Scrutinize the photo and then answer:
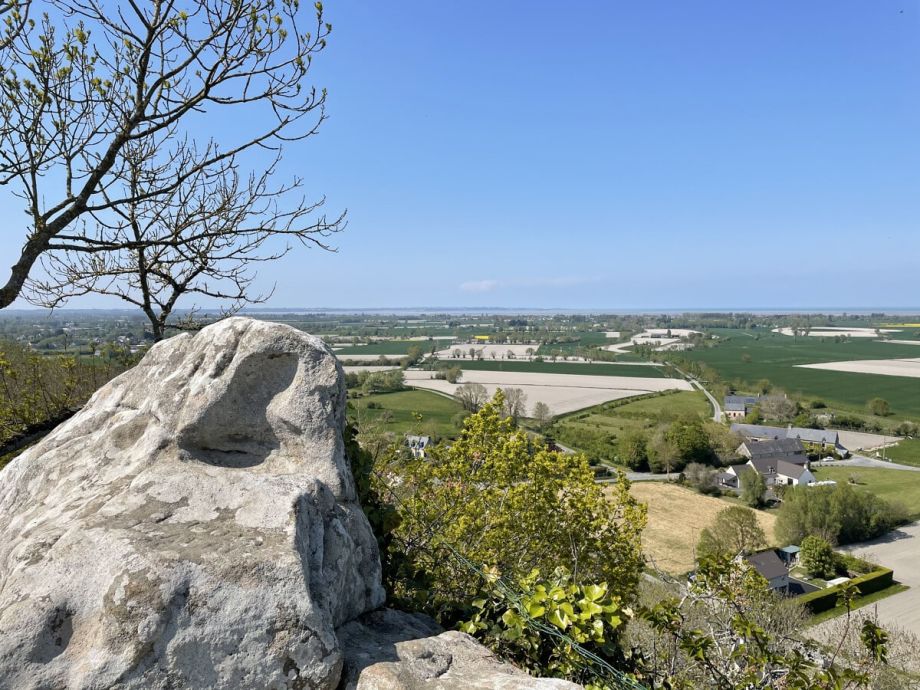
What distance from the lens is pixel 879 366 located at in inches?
5802

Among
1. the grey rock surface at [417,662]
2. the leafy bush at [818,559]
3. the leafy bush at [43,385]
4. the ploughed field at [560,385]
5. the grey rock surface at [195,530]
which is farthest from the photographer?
the ploughed field at [560,385]

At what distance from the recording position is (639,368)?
145000 millimetres

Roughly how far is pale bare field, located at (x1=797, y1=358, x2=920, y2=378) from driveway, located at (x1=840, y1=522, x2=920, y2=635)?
107913 mm

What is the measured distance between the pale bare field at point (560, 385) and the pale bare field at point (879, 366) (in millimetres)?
49287

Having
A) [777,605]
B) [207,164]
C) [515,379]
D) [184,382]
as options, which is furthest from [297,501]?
[515,379]

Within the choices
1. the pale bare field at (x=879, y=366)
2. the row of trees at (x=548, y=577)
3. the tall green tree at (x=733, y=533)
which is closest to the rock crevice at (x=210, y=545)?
the row of trees at (x=548, y=577)

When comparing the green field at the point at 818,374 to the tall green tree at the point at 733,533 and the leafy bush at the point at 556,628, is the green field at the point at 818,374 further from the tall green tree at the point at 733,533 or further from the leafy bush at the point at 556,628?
the leafy bush at the point at 556,628

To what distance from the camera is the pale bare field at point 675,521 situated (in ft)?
127

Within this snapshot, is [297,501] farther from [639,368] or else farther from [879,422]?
[639,368]

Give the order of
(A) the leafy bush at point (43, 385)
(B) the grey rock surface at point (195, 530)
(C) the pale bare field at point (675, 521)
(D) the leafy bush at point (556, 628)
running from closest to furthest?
(B) the grey rock surface at point (195, 530) → (D) the leafy bush at point (556, 628) → (A) the leafy bush at point (43, 385) → (C) the pale bare field at point (675, 521)

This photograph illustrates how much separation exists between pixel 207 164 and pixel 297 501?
6.80 metres

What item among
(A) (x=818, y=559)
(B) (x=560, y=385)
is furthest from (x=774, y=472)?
(B) (x=560, y=385)

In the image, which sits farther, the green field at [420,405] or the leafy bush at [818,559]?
the green field at [420,405]

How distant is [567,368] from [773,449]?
242ft
